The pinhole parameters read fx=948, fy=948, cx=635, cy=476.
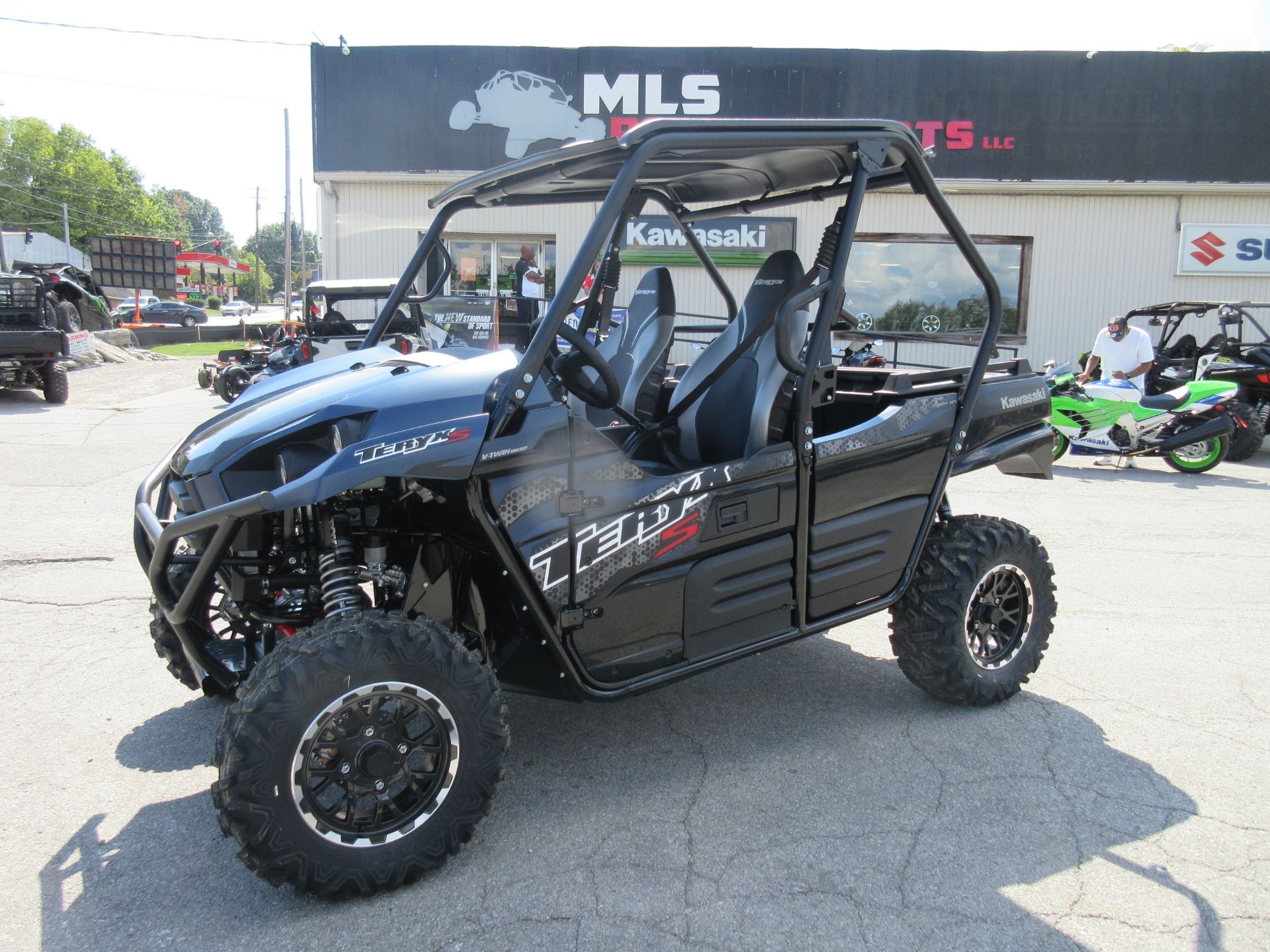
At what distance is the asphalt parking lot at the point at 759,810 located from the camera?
2.53m

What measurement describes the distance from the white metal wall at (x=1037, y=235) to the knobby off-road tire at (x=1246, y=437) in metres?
5.54

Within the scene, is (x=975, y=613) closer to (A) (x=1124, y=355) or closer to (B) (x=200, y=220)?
(A) (x=1124, y=355)

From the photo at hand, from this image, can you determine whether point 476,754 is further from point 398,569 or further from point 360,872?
point 398,569

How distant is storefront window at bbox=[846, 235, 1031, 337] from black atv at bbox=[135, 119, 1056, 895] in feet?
42.4

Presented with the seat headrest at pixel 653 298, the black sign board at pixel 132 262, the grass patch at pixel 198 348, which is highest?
the black sign board at pixel 132 262

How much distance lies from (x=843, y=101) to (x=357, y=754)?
51.8 feet

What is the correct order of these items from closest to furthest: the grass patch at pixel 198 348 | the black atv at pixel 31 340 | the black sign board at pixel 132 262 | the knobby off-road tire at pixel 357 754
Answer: the knobby off-road tire at pixel 357 754
the black atv at pixel 31 340
the grass patch at pixel 198 348
the black sign board at pixel 132 262

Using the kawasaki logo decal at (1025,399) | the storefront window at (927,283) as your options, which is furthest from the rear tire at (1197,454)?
the kawasaki logo decal at (1025,399)

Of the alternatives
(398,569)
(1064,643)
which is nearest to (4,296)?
(398,569)

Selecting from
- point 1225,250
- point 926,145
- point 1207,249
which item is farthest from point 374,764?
point 1225,250

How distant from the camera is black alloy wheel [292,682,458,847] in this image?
2543 millimetres

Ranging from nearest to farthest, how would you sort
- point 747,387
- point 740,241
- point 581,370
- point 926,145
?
1. point 581,370
2. point 747,387
3. point 926,145
4. point 740,241

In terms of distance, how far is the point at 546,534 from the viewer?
2.83 meters

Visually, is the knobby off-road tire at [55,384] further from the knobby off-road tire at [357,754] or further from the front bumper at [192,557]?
the knobby off-road tire at [357,754]
